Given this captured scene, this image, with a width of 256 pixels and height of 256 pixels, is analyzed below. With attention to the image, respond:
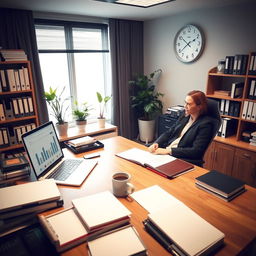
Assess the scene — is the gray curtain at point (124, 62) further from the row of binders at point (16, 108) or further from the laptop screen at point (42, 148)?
the laptop screen at point (42, 148)

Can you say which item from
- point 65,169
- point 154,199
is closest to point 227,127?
point 154,199

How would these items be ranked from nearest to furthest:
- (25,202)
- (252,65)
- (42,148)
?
(25,202), (42,148), (252,65)

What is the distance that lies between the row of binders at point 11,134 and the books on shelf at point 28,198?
1.81 m

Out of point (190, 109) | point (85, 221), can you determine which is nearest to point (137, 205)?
point (85, 221)

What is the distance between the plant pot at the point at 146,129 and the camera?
4344 millimetres

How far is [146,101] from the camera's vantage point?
4270 mm

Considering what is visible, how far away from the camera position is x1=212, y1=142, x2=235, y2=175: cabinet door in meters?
2.97

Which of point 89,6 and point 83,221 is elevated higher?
point 89,6

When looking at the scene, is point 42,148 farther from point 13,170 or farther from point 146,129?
point 146,129

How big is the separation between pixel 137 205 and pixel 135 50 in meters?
3.67

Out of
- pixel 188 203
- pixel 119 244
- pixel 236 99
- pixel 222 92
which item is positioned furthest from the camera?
pixel 222 92

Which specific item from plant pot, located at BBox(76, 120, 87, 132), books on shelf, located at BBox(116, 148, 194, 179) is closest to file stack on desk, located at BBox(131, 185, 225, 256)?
books on shelf, located at BBox(116, 148, 194, 179)

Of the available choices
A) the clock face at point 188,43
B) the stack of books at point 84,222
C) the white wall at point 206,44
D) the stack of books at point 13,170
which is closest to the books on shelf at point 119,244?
the stack of books at point 84,222

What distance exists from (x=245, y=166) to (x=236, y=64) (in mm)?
1304
